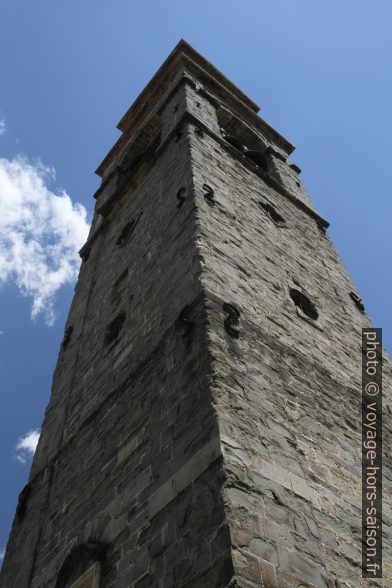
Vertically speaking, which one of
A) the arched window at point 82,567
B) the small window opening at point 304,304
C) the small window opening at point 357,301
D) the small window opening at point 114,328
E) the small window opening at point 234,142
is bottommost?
the arched window at point 82,567

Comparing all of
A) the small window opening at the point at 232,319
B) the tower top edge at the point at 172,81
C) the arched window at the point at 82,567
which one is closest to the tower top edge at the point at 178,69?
the tower top edge at the point at 172,81

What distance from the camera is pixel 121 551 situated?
5125 millimetres

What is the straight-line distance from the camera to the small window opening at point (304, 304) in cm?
859

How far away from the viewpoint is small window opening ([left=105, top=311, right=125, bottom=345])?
28.5 ft

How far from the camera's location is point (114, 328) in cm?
885

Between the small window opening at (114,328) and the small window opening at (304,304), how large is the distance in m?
2.33

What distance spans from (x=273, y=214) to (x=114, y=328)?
157 inches

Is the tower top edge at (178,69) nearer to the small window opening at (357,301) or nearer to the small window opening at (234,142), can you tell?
the small window opening at (234,142)

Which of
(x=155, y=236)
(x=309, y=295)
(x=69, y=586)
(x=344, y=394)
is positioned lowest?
(x=69, y=586)

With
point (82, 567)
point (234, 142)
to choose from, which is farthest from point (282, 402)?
point (234, 142)

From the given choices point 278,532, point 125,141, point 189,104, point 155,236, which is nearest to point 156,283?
point 155,236

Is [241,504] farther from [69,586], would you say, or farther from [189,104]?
[189,104]

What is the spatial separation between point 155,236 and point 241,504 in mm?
5642

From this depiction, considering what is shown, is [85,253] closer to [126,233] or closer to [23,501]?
[126,233]
